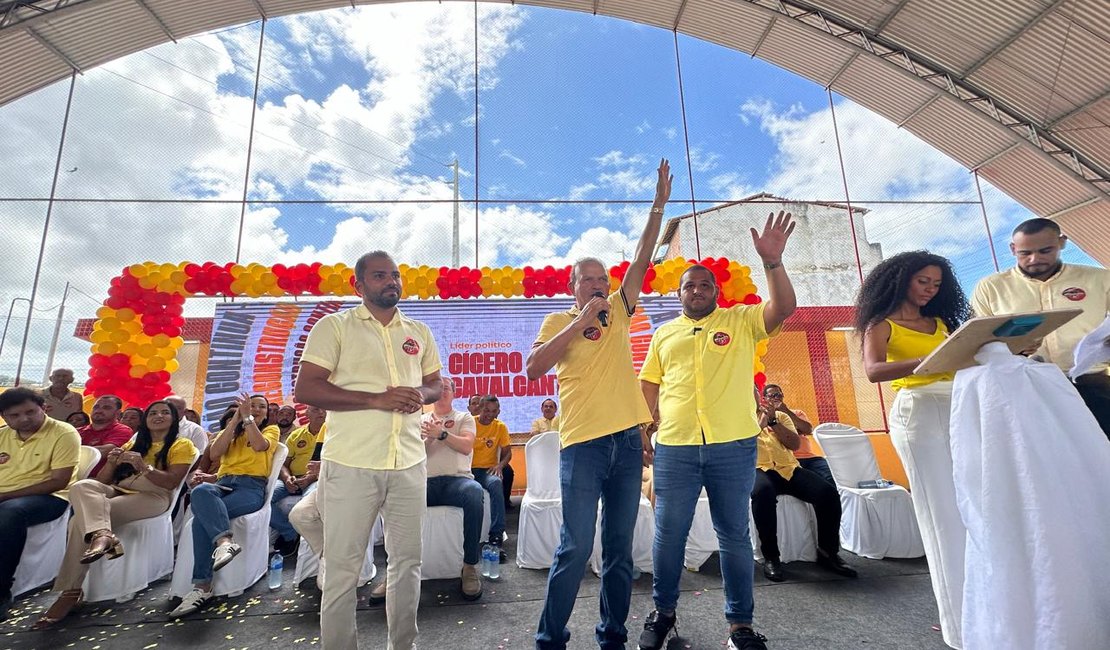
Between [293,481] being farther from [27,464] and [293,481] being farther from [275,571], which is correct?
[27,464]

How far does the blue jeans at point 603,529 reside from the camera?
1876mm

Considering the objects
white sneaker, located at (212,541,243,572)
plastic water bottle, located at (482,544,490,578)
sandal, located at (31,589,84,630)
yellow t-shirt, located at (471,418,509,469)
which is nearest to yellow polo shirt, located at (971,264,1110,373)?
plastic water bottle, located at (482,544,490,578)

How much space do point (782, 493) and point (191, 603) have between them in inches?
156

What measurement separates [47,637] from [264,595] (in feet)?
3.35

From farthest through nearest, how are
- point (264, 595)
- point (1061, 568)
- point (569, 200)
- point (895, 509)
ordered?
point (569, 200) → point (895, 509) → point (264, 595) → point (1061, 568)

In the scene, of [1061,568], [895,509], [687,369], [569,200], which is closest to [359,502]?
[687,369]

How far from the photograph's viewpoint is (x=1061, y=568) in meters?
1.26

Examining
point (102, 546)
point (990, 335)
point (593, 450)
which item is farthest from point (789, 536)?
point (102, 546)

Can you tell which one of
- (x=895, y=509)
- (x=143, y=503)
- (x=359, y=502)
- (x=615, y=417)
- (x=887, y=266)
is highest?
(x=887, y=266)

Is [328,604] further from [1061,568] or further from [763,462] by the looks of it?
[763,462]

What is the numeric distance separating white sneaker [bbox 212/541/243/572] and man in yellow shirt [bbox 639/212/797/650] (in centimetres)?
246

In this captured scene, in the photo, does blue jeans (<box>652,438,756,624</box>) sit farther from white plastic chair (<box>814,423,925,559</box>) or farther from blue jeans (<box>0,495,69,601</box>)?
blue jeans (<box>0,495,69,601</box>)

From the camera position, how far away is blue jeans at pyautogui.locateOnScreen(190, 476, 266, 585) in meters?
3.09

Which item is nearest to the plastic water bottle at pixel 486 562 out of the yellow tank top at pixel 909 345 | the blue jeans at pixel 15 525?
the yellow tank top at pixel 909 345
